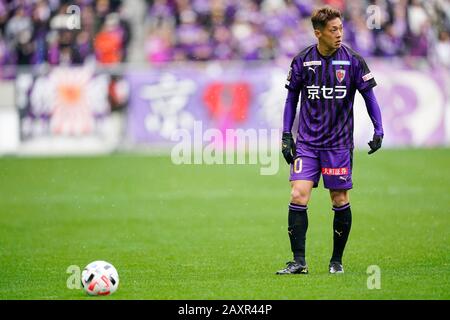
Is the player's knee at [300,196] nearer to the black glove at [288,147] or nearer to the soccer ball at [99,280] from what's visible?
the black glove at [288,147]

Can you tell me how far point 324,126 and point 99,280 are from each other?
231 centimetres

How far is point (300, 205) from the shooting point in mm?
8750

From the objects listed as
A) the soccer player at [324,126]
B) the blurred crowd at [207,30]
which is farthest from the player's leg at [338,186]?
the blurred crowd at [207,30]

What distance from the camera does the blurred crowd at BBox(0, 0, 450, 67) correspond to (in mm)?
22703

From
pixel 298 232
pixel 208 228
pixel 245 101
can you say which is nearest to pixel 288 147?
pixel 298 232

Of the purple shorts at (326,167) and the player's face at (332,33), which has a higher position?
the player's face at (332,33)

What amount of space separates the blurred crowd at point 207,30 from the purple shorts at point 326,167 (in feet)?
44.8

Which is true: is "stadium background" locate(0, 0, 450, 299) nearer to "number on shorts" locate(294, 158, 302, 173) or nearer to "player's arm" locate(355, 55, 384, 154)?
"number on shorts" locate(294, 158, 302, 173)

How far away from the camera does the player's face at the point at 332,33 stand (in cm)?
852

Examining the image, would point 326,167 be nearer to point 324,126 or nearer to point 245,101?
point 324,126

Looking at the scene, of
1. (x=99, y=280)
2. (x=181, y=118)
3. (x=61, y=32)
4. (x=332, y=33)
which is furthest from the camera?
(x=61, y=32)

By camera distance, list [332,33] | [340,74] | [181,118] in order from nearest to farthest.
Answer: [332,33] < [340,74] < [181,118]

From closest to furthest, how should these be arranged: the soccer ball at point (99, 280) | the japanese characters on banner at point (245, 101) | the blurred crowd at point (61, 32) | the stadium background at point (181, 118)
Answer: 1. the soccer ball at point (99, 280)
2. the stadium background at point (181, 118)
3. the japanese characters on banner at point (245, 101)
4. the blurred crowd at point (61, 32)

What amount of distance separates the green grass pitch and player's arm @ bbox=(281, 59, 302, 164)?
1027mm
